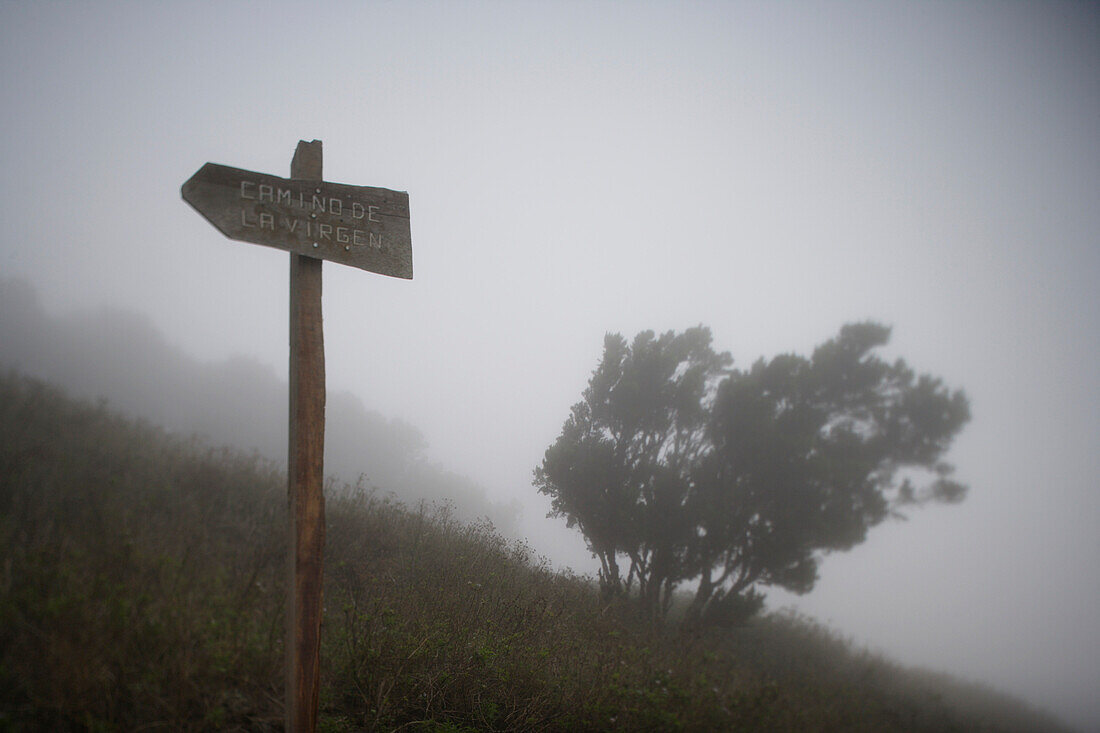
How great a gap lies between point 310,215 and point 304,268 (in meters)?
0.23

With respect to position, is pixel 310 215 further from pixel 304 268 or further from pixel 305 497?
pixel 305 497

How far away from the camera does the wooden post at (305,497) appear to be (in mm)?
1647

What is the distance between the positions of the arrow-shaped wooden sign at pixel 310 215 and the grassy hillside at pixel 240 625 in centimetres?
187

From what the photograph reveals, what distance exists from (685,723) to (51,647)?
12.2ft

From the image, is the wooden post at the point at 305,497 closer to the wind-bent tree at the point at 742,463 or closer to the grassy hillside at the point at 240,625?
the grassy hillside at the point at 240,625

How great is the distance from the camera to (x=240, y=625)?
7.90 feet

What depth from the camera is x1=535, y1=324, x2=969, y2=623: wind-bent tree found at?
830 cm

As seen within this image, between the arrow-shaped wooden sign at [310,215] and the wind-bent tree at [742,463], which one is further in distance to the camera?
the wind-bent tree at [742,463]

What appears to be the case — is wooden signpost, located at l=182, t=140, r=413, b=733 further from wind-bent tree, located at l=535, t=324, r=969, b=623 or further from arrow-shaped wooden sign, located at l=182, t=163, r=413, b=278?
wind-bent tree, located at l=535, t=324, r=969, b=623

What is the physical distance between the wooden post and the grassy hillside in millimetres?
731

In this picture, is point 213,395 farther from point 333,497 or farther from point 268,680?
point 268,680

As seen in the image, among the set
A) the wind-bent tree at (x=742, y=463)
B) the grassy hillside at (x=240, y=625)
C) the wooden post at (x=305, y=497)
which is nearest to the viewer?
the wooden post at (x=305, y=497)

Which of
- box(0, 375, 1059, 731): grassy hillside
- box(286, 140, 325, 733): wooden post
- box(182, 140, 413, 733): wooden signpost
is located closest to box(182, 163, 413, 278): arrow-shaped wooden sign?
box(182, 140, 413, 733): wooden signpost

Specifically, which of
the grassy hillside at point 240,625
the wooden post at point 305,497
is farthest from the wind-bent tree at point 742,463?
the wooden post at point 305,497
